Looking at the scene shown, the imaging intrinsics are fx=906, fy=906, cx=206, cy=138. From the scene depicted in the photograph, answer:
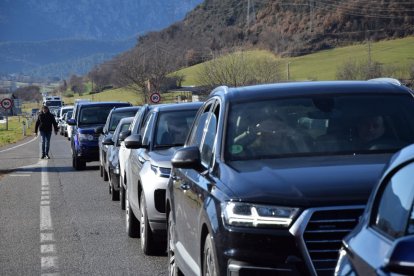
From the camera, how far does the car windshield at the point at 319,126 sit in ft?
21.9

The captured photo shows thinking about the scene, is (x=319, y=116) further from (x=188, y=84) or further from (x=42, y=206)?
(x=188, y=84)

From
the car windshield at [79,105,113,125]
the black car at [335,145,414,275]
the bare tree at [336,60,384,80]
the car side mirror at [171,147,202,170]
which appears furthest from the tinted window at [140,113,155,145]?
the bare tree at [336,60,384,80]

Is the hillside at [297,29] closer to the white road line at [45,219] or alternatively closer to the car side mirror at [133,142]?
the white road line at [45,219]

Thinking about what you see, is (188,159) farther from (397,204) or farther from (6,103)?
(6,103)

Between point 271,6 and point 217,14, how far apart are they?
21.6 meters

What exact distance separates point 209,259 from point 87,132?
18651mm

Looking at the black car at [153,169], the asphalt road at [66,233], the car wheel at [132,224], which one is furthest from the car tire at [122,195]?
the car wheel at [132,224]

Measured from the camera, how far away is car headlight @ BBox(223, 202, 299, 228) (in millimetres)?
5379

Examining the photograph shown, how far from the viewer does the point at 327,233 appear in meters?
5.29

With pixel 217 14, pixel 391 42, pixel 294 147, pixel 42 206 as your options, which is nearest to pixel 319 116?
pixel 294 147

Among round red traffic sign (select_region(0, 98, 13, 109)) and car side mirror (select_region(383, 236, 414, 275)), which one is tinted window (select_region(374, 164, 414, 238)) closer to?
car side mirror (select_region(383, 236, 414, 275))

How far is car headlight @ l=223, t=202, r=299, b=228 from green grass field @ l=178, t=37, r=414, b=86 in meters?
81.8

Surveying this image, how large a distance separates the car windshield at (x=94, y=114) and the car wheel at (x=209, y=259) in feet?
65.2

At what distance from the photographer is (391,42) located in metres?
110
